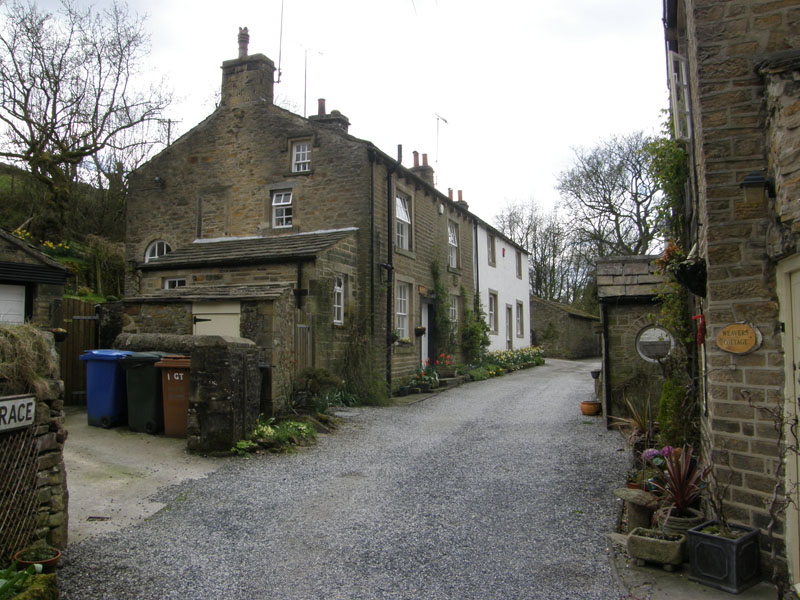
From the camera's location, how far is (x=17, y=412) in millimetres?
4000

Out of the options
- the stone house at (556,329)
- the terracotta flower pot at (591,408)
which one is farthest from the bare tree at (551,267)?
the terracotta flower pot at (591,408)

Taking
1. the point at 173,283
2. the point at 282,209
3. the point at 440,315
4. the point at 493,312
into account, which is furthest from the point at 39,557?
the point at 493,312

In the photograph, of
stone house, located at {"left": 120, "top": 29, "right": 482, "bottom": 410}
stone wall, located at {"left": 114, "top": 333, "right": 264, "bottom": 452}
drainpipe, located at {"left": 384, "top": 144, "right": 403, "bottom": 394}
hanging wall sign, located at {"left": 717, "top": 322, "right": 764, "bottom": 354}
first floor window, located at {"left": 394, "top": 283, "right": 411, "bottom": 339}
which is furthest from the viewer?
first floor window, located at {"left": 394, "top": 283, "right": 411, "bottom": 339}

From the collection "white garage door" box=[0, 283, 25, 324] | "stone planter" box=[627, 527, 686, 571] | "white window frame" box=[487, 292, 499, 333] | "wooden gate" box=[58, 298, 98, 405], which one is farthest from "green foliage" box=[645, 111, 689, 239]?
"white window frame" box=[487, 292, 499, 333]

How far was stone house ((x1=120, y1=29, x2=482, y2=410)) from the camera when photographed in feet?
40.3

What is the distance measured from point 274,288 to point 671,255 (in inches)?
267

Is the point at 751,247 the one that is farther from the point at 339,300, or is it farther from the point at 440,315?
the point at 440,315

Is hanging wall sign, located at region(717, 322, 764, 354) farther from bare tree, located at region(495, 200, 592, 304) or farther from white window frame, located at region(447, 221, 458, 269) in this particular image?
bare tree, located at region(495, 200, 592, 304)

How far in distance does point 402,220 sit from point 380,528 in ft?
39.1

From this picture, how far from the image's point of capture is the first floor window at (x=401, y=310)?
16.0m

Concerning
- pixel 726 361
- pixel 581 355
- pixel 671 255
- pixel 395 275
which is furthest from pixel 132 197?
pixel 581 355

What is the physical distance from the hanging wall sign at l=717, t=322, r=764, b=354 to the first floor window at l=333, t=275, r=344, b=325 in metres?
9.86

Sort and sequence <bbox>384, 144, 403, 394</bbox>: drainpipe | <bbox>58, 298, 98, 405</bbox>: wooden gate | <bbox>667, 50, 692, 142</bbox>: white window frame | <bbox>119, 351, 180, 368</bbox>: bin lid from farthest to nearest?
<bbox>384, 144, 403, 394</bbox>: drainpipe → <bbox>58, 298, 98, 405</bbox>: wooden gate → <bbox>119, 351, 180, 368</bbox>: bin lid → <bbox>667, 50, 692, 142</bbox>: white window frame

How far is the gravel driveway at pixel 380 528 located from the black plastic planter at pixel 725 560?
60cm
